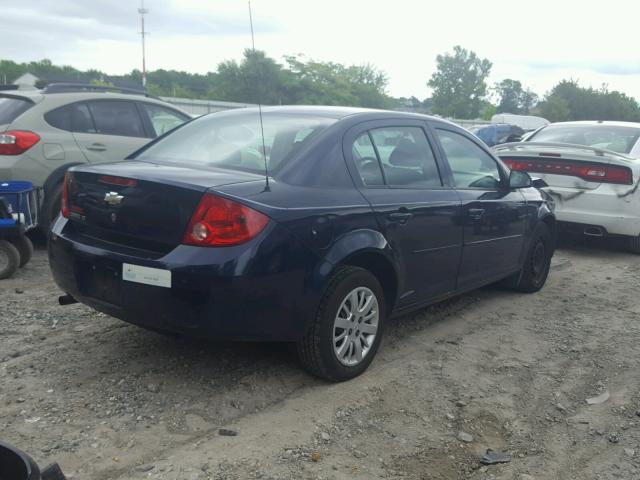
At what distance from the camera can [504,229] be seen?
5.57 metres

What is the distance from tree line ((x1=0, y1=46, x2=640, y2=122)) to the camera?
146 ft

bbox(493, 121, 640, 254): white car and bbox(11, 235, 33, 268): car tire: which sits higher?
bbox(493, 121, 640, 254): white car

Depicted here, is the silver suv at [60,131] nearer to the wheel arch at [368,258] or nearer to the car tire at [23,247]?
the car tire at [23,247]

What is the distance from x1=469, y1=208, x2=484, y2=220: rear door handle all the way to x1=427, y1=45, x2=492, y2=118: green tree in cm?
9356

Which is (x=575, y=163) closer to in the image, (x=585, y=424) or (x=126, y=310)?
(x=585, y=424)

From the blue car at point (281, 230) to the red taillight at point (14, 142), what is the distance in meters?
2.65

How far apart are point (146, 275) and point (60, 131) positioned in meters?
4.11

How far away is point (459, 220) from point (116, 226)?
2353 millimetres

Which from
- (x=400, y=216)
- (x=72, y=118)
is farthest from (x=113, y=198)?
(x=72, y=118)

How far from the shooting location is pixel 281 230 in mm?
3590

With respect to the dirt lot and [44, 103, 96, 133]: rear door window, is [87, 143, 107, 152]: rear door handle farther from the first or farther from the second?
the dirt lot

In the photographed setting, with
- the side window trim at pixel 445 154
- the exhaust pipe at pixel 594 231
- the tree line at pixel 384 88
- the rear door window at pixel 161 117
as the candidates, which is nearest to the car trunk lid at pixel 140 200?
the side window trim at pixel 445 154

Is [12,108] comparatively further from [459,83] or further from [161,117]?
[459,83]

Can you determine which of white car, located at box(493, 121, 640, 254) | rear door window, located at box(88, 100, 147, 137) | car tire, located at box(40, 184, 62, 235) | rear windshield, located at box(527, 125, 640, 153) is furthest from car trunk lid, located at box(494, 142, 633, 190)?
car tire, located at box(40, 184, 62, 235)
